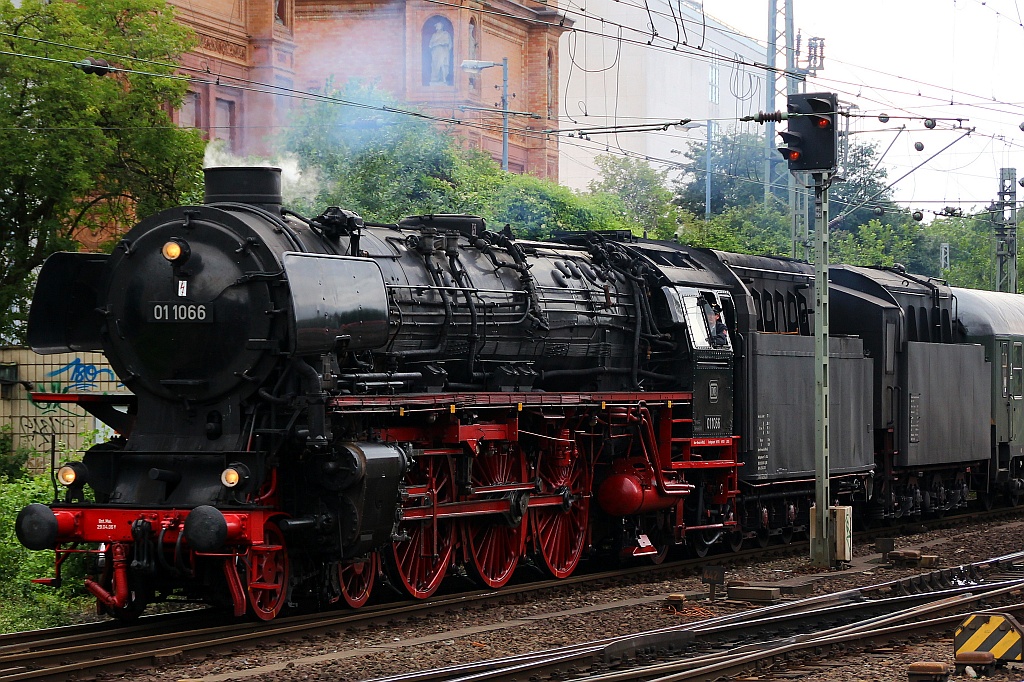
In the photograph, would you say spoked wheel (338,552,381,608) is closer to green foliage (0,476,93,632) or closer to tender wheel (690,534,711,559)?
green foliage (0,476,93,632)

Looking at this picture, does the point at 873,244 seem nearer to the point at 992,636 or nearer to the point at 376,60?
the point at 376,60

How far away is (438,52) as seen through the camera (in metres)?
39.2

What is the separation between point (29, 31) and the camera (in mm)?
21141

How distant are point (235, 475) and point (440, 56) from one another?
29.6 meters

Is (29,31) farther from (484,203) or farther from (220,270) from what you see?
(220,270)

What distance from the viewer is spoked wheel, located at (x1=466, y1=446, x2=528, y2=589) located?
45.3 feet

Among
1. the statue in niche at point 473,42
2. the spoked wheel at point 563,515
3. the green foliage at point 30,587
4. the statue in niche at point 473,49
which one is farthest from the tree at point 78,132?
the statue in niche at point 473,42

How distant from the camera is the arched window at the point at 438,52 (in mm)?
39000

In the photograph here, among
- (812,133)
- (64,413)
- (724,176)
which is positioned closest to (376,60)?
(724,176)

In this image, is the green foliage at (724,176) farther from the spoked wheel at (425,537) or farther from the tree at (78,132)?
the spoked wheel at (425,537)

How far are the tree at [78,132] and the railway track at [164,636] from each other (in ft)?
35.7

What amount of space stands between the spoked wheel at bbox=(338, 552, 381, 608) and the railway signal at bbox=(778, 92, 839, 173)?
6929 millimetres

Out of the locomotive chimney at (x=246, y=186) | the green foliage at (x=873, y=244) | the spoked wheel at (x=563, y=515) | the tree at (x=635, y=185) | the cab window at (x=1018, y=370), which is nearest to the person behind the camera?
the locomotive chimney at (x=246, y=186)

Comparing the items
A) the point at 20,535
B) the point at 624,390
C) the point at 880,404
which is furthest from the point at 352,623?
the point at 880,404
